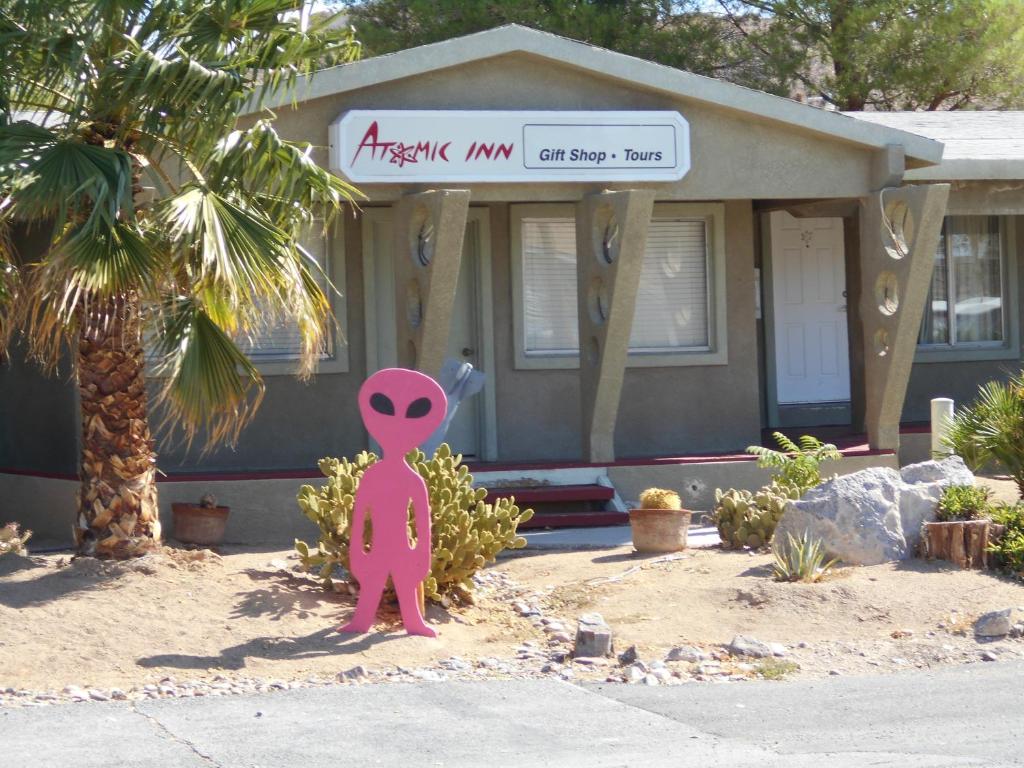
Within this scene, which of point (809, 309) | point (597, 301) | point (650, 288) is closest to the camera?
point (597, 301)

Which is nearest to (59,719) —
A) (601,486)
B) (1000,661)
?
(1000,661)

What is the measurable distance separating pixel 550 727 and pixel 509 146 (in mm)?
6432

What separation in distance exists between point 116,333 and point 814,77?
18704 mm

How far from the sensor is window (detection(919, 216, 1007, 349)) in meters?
15.5

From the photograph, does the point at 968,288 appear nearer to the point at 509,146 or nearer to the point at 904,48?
the point at 509,146

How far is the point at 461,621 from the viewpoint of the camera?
8617 mm

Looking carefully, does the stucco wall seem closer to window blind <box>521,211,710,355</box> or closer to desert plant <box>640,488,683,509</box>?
window blind <box>521,211,710,355</box>

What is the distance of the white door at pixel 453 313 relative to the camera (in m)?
13.0

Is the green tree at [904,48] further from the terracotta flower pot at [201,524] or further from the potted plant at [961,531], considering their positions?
the terracotta flower pot at [201,524]

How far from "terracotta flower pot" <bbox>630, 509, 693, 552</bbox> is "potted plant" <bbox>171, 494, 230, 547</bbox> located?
3.20 metres

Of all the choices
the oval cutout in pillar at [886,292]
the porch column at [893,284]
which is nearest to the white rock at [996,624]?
the porch column at [893,284]

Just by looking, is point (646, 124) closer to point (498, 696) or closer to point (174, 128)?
point (174, 128)

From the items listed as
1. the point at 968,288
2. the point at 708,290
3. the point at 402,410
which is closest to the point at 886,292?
the point at 708,290

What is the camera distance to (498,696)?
22.5ft
